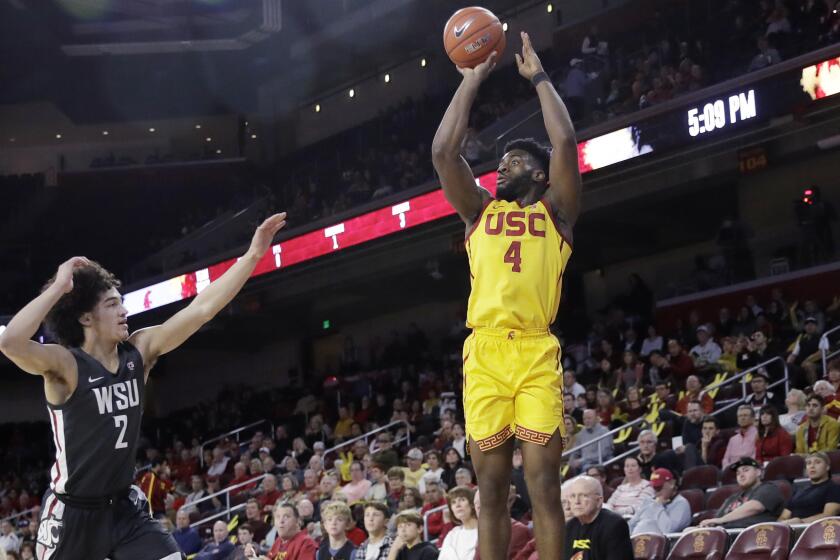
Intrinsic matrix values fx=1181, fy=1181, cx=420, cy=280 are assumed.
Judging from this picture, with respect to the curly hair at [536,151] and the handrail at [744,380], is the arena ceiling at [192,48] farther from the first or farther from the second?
the curly hair at [536,151]

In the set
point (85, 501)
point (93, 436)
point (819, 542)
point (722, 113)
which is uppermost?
point (722, 113)

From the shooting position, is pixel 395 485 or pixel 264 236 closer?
pixel 264 236

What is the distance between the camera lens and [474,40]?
5352mm

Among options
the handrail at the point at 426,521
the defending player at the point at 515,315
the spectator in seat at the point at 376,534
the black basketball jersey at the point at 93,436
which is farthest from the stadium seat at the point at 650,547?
the black basketball jersey at the point at 93,436

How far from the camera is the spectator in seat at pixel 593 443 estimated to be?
12.3 metres

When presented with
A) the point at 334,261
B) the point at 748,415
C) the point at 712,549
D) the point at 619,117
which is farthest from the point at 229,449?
the point at 712,549

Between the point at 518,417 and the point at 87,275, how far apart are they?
1.92 m

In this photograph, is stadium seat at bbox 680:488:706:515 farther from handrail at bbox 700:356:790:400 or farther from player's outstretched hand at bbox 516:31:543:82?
player's outstretched hand at bbox 516:31:543:82

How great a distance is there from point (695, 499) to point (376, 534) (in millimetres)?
2701

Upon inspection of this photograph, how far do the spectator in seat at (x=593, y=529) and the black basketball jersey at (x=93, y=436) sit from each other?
3.58 m

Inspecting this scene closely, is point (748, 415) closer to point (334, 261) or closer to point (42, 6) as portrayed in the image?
point (334, 261)

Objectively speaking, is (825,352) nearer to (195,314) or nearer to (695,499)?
(695,499)

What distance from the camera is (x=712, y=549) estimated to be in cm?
806

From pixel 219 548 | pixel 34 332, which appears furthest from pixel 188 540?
pixel 34 332
